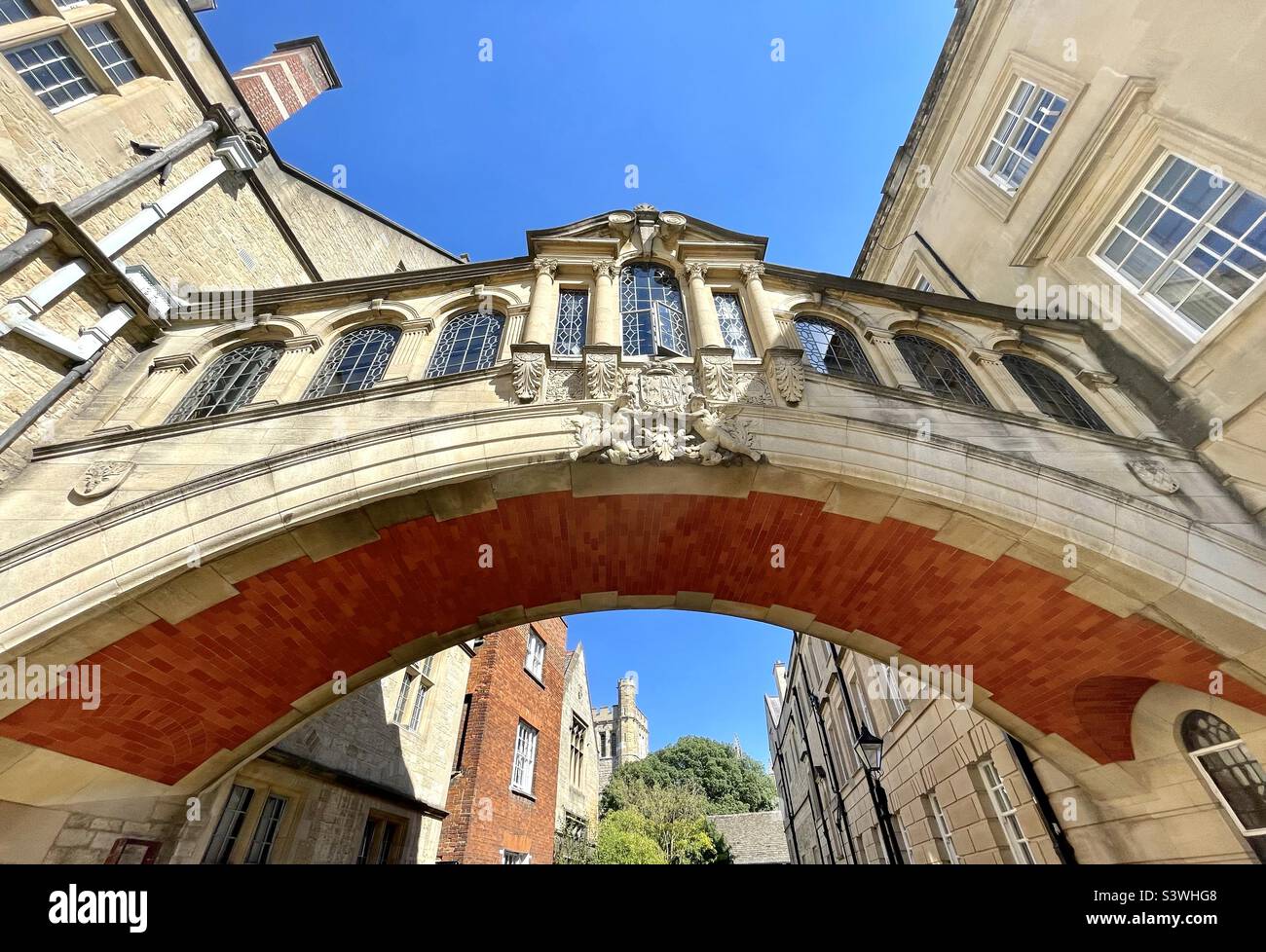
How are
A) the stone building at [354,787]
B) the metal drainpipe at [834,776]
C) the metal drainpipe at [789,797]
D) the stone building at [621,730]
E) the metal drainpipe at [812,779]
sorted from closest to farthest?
the stone building at [354,787] → the metal drainpipe at [834,776] → the metal drainpipe at [812,779] → the metal drainpipe at [789,797] → the stone building at [621,730]

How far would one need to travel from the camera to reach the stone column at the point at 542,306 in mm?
6523

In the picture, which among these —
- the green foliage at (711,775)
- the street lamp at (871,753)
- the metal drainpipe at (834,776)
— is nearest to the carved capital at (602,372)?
the street lamp at (871,753)

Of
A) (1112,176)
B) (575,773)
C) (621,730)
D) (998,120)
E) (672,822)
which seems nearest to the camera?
(1112,176)

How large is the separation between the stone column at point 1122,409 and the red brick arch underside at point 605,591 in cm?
274

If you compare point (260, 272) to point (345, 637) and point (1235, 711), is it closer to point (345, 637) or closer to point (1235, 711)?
point (345, 637)

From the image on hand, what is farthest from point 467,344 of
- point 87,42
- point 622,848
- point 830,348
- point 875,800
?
point 622,848

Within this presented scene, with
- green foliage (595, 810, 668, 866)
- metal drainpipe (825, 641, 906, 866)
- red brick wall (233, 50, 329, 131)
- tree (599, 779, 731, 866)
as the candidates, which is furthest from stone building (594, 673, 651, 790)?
red brick wall (233, 50, 329, 131)

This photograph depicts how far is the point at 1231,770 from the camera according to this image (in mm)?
6137

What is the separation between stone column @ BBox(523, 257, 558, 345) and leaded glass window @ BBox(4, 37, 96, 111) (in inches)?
270

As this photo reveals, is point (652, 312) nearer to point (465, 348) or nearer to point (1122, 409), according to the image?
point (465, 348)

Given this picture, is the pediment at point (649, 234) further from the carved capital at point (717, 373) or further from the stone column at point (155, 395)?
the stone column at point (155, 395)

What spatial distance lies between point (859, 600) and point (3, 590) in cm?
861

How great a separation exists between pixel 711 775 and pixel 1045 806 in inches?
1743

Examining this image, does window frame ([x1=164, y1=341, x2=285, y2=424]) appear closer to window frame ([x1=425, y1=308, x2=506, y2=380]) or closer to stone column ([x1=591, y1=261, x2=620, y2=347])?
window frame ([x1=425, y1=308, x2=506, y2=380])
